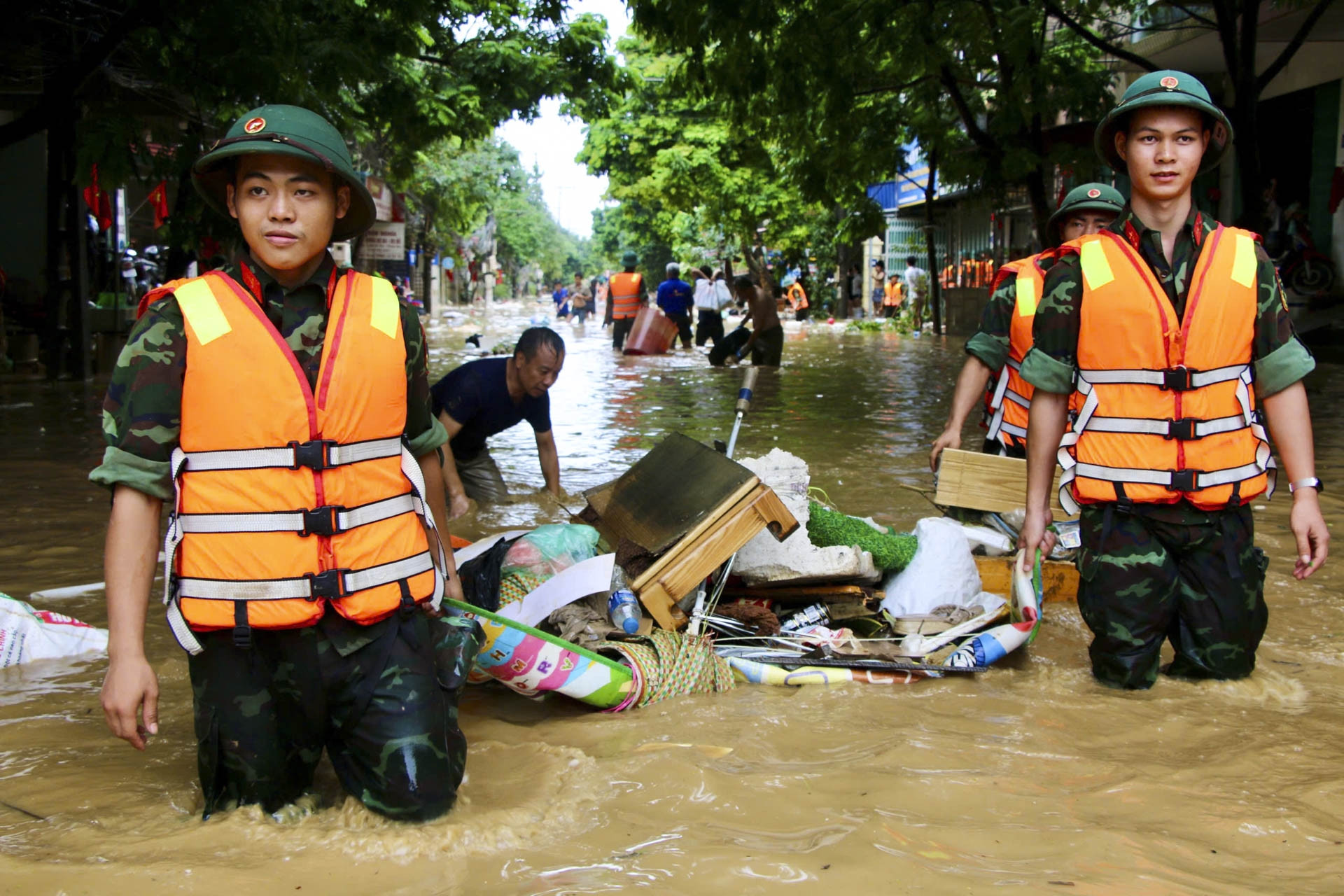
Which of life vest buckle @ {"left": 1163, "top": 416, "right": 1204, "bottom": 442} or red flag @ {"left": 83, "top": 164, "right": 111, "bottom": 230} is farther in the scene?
red flag @ {"left": 83, "top": 164, "right": 111, "bottom": 230}

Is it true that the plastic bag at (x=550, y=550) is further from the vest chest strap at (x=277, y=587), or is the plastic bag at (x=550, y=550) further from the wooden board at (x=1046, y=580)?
the vest chest strap at (x=277, y=587)

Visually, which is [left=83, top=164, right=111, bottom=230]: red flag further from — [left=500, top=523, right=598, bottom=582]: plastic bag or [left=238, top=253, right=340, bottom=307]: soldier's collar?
[left=238, top=253, right=340, bottom=307]: soldier's collar

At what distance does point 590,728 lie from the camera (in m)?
3.81

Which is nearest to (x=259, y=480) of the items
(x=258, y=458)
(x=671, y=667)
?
(x=258, y=458)

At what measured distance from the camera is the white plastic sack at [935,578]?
188 inches

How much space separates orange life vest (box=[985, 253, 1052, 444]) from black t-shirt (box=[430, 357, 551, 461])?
2384 mm

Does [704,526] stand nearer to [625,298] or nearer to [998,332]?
[998,332]

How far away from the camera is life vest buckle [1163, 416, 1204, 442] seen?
142 inches

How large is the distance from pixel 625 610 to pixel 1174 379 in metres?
1.94

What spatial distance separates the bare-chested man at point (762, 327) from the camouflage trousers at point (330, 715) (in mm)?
15274

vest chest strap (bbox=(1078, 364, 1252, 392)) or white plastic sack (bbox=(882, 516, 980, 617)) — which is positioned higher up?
→ vest chest strap (bbox=(1078, 364, 1252, 392))

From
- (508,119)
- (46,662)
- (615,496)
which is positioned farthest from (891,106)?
(46,662)

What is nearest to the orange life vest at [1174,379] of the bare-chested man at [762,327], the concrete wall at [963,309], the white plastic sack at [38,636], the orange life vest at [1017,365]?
the orange life vest at [1017,365]

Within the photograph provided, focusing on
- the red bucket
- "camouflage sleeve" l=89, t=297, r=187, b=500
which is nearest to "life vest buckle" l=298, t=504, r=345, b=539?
"camouflage sleeve" l=89, t=297, r=187, b=500
